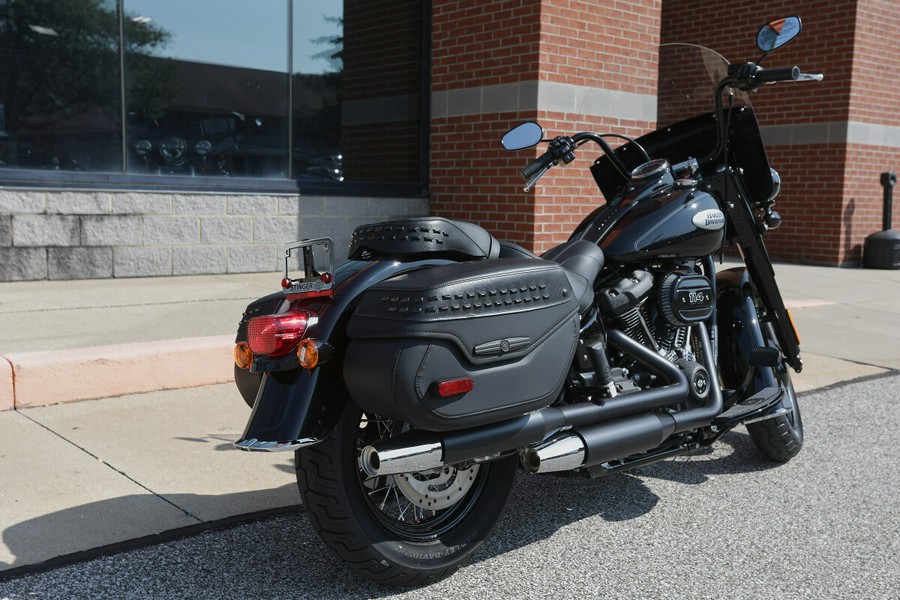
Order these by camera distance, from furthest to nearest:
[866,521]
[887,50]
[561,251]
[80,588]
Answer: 1. [887,50]
2. [866,521]
3. [561,251]
4. [80,588]

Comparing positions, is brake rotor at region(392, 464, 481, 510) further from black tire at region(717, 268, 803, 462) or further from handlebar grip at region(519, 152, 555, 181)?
black tire at region(717, 268, 803, 462)

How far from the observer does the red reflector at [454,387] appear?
8.72ft

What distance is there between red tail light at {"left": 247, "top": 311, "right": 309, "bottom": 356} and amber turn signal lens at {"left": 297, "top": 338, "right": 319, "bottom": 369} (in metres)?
0.08

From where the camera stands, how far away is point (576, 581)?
10.1 feet

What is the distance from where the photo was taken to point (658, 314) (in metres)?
3.69

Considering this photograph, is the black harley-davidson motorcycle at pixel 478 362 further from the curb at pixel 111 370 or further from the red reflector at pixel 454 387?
the curb at pixel 111 370

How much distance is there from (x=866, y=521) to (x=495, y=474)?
64.3 inches

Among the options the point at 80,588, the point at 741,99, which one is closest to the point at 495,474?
the point at 80,588

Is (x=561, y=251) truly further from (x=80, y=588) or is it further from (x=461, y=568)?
(x=80, y=588)

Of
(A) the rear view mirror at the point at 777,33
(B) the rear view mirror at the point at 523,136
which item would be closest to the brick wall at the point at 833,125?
(A) the rear view mirror at the point at 777,33

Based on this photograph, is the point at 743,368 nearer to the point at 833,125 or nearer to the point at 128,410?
the point at 128,410

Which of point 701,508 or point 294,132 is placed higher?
point 294,132

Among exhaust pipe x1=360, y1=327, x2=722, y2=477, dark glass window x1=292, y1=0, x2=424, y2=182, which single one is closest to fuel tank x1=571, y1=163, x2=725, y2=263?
exhaust pipe x1=360, y1=327, x2=722, y2=477

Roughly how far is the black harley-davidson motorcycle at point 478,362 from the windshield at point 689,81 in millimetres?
316
